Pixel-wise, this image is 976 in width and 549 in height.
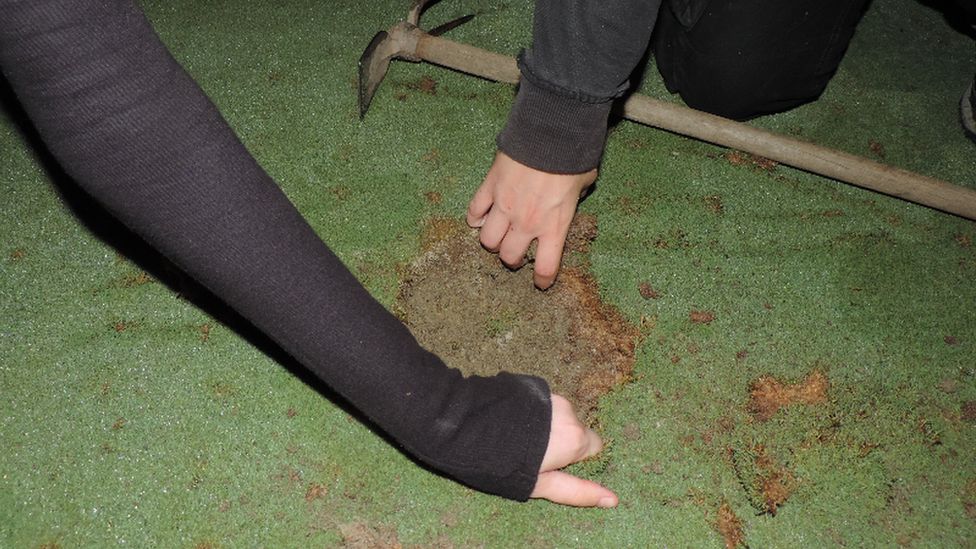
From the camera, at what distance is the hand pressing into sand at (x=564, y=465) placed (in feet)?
3.81

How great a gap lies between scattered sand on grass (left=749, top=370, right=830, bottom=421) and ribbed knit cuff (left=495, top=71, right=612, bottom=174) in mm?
504

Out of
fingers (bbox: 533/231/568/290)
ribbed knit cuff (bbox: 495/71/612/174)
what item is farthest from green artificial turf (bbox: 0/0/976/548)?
ribbed knit cuff (bbox: 495/71/612/174)

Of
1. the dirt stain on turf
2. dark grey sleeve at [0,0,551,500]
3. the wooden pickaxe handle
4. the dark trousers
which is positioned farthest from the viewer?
the dark trousers

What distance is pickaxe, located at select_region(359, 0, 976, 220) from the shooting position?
1.54 metres

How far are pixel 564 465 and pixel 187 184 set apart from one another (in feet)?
2.34

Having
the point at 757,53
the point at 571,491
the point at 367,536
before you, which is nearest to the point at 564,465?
the point at 571,491

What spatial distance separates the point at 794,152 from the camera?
1.56 meters

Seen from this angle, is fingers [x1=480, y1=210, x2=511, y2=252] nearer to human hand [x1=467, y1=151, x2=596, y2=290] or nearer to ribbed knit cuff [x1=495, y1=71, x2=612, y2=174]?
human hand [x1=467, y1=151, x2=596, y2=290]

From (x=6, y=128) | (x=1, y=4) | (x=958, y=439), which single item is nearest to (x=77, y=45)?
(x=1, y=4)

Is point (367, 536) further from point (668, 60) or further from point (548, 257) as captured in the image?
point (668, 60)

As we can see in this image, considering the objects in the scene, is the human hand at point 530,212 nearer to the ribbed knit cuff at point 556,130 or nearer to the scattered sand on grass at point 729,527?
the ribbed knit cuff at point 556,130

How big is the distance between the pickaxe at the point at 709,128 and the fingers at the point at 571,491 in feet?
2.66

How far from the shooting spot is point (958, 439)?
4.28ft

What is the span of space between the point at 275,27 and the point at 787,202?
1.26 meters
